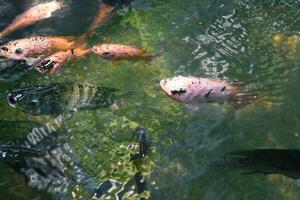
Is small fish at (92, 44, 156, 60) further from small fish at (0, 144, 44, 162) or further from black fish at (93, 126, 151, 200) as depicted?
small fish at (0, 144, 44, 162)

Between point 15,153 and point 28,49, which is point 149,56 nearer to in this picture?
point 28,49

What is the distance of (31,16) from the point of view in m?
5.90

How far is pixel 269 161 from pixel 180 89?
1.07 meters

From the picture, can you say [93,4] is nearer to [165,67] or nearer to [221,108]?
[165,67]

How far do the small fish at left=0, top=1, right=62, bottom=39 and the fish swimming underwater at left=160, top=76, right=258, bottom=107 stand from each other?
7.54 feet

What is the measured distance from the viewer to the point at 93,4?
6.21 metres

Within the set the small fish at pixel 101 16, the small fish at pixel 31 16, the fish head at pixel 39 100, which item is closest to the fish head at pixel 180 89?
the fish head at pixel 39 100

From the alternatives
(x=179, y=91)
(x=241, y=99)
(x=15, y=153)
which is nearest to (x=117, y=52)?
(x=179, y=91)

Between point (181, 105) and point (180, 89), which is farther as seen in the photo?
point (181, 105)

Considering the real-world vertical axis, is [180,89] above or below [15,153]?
above

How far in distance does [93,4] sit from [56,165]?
2.70 meters

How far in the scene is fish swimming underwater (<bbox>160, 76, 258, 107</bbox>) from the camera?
14.4 feet

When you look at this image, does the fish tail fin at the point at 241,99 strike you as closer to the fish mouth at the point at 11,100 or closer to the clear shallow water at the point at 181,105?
the clear shallow water at the point at 181,105

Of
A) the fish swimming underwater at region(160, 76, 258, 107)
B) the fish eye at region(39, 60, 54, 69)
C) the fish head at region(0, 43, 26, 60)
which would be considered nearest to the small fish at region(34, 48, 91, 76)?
the fish eye at region(39, 60, 54, 69)
